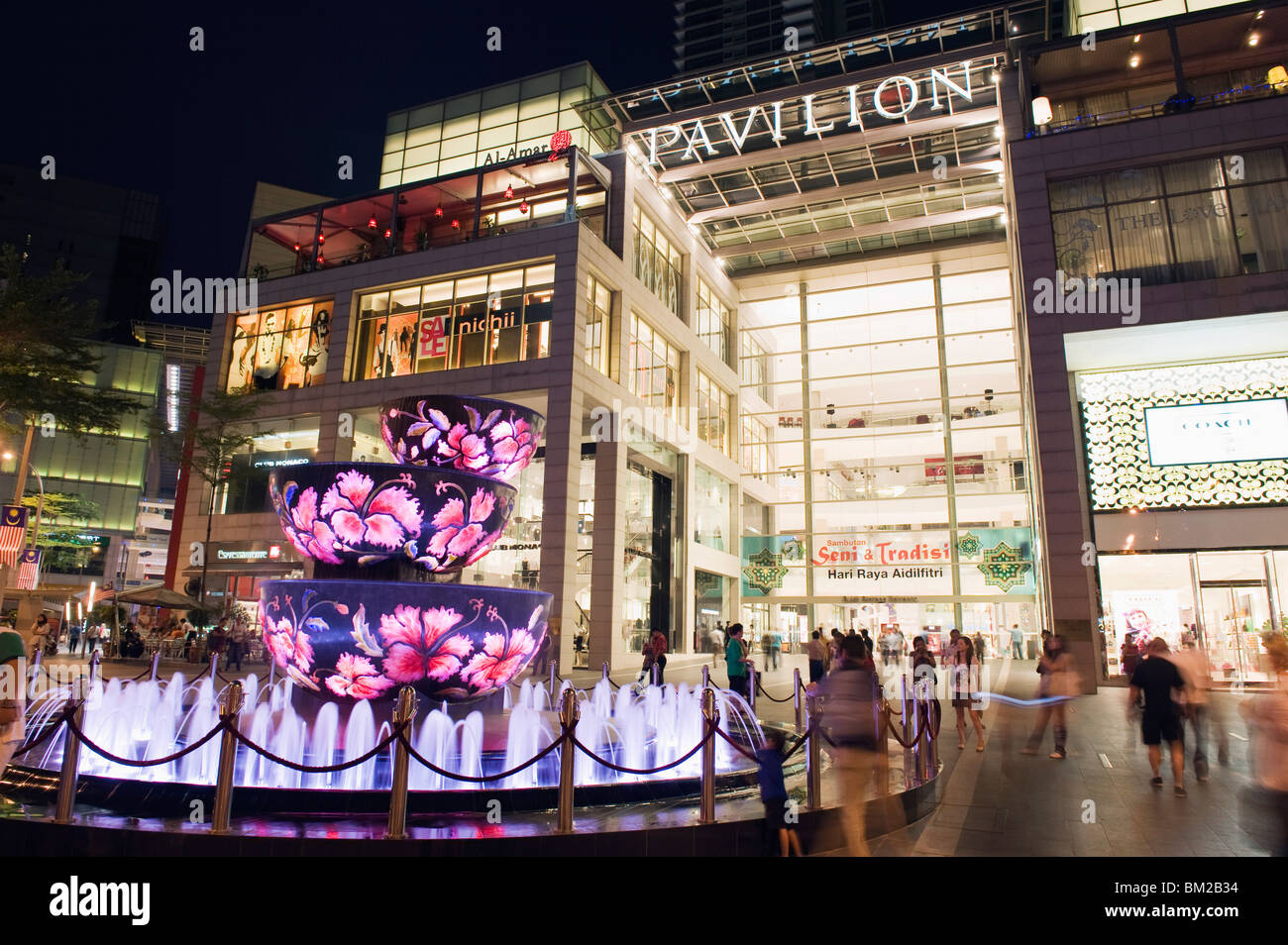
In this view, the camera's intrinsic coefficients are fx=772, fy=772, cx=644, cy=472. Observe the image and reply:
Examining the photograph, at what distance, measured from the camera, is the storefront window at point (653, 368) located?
30312 mm

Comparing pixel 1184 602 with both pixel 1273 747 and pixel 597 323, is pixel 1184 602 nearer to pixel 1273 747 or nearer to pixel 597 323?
pixel 1273 747

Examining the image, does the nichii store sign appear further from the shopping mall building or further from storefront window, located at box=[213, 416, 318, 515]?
storefront window, located at box=[213, 416, 318, 515]

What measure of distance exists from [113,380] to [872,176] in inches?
2406

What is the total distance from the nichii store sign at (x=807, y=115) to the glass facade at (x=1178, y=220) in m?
8.70

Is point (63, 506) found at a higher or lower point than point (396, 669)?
higher

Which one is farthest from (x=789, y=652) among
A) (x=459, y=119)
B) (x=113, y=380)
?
(x=113, y=380)

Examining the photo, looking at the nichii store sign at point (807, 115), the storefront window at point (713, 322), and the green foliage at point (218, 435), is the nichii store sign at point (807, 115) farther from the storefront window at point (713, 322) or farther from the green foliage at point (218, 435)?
the green foliage at point (218, 435)

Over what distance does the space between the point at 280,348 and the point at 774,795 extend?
3209 centimetres

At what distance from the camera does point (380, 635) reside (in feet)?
22.6

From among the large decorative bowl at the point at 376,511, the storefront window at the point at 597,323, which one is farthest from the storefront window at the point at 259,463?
the large decorative bowl at the point at 376,511

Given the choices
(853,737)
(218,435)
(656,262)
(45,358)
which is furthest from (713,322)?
(853,737)

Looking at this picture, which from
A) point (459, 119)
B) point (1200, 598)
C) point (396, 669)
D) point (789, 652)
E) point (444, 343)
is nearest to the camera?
point (396, 669)
